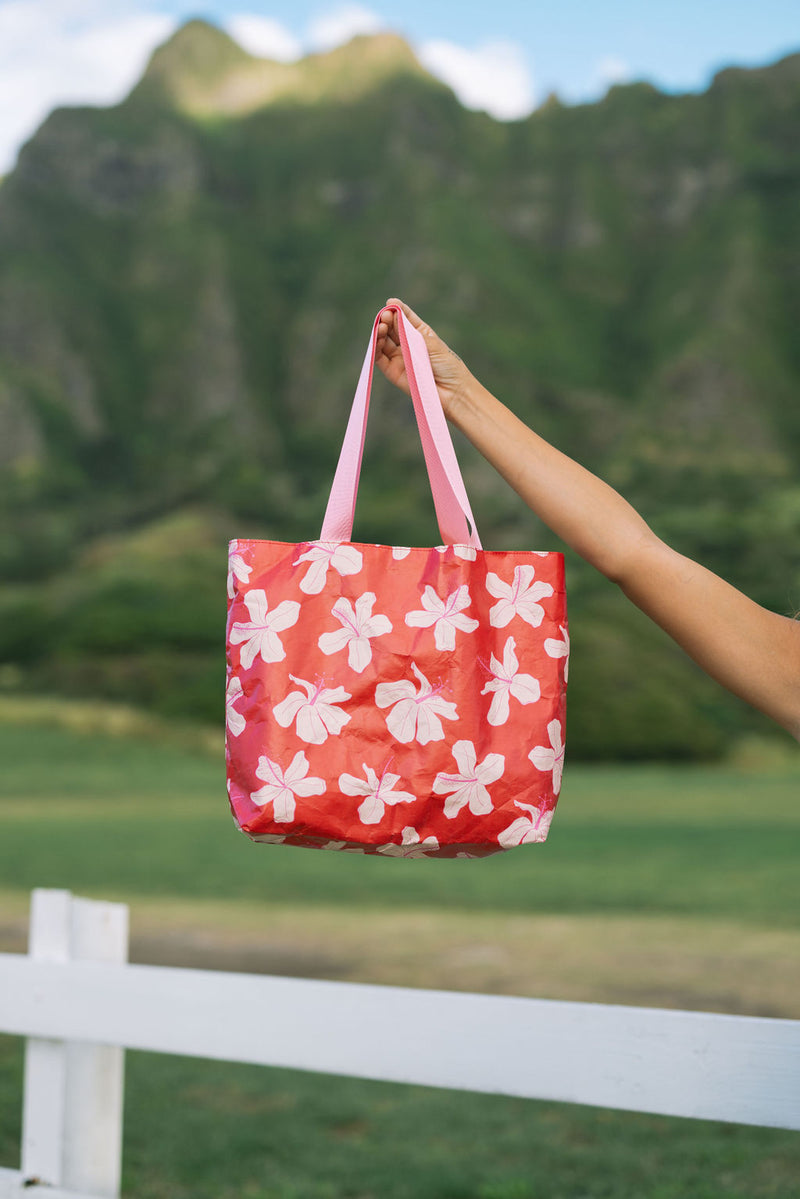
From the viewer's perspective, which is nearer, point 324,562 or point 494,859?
point 324,562

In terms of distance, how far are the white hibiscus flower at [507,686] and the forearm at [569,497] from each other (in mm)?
141

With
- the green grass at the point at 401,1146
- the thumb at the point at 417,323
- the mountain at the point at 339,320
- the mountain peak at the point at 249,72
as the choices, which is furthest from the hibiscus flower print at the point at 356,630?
the mountain peak at the point at 249,72

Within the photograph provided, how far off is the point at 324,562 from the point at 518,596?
0.70 ft

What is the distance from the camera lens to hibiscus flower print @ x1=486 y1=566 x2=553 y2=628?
1220mm

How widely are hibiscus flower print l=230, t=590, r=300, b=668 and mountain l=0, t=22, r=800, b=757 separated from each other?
2944cm

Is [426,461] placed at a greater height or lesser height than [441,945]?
greater

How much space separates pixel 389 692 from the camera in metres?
1.16

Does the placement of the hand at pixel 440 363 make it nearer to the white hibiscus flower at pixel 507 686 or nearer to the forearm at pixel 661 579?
the forearm at pixel 661 579

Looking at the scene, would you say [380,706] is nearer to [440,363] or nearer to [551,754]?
[551,754]

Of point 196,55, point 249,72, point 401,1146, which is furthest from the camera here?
point 249,72

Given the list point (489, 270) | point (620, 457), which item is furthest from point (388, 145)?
point (620, 457)

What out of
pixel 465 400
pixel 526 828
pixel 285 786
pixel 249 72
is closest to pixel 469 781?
pixel 526 828

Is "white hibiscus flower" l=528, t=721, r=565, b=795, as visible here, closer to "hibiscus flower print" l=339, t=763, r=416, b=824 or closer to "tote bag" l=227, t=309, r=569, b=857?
"tote bag" l=227, t=309, r=569, b=857

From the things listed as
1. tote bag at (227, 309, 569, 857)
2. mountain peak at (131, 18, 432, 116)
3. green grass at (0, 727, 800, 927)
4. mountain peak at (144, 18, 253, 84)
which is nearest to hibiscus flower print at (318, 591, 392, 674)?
tote bag at (227, 309, 569, 857)
